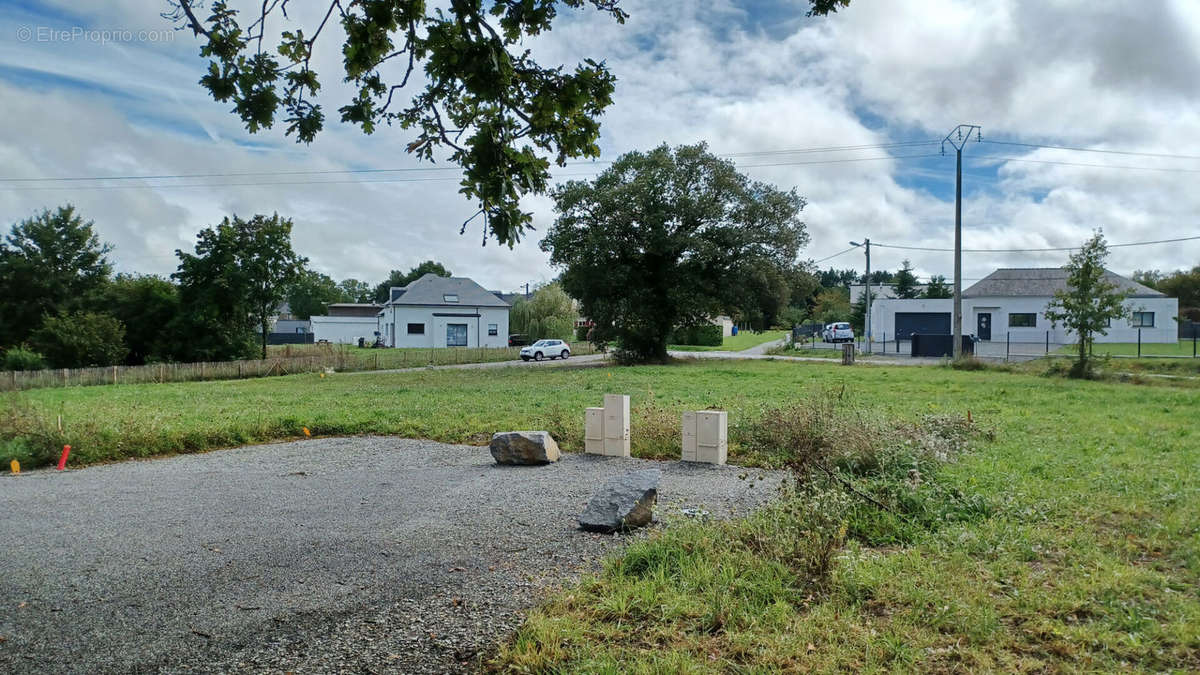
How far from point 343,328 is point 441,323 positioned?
18028mm

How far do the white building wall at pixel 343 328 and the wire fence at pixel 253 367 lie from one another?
97.1 feet

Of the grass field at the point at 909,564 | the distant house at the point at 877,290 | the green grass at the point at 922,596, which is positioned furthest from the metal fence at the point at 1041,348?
the green grass at the point at 922,596

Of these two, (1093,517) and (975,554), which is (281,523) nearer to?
(975,554)

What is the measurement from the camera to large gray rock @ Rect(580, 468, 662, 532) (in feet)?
16.5

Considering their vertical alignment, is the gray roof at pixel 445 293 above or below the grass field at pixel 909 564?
above

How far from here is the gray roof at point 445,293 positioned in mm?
53812

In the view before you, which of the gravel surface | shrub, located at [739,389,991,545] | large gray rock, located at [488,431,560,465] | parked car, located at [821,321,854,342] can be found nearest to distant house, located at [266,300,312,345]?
parked car, located at [821,321,854,342]

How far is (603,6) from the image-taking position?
16.4 ft

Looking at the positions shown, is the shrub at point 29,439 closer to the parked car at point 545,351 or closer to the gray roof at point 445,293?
the parked car at point 545,351

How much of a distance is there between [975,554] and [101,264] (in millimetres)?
49783

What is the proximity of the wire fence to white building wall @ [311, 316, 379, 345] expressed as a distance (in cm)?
2958

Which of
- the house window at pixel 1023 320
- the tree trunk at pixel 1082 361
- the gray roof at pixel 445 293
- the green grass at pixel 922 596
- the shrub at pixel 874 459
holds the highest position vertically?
the gray roof at pixel 445 293

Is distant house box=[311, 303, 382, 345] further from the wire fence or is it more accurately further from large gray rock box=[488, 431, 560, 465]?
large gray rock box=[488, 431, 560, 465]

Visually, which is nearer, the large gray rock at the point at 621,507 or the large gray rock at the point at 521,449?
the large gray rock at the point at 621,507
